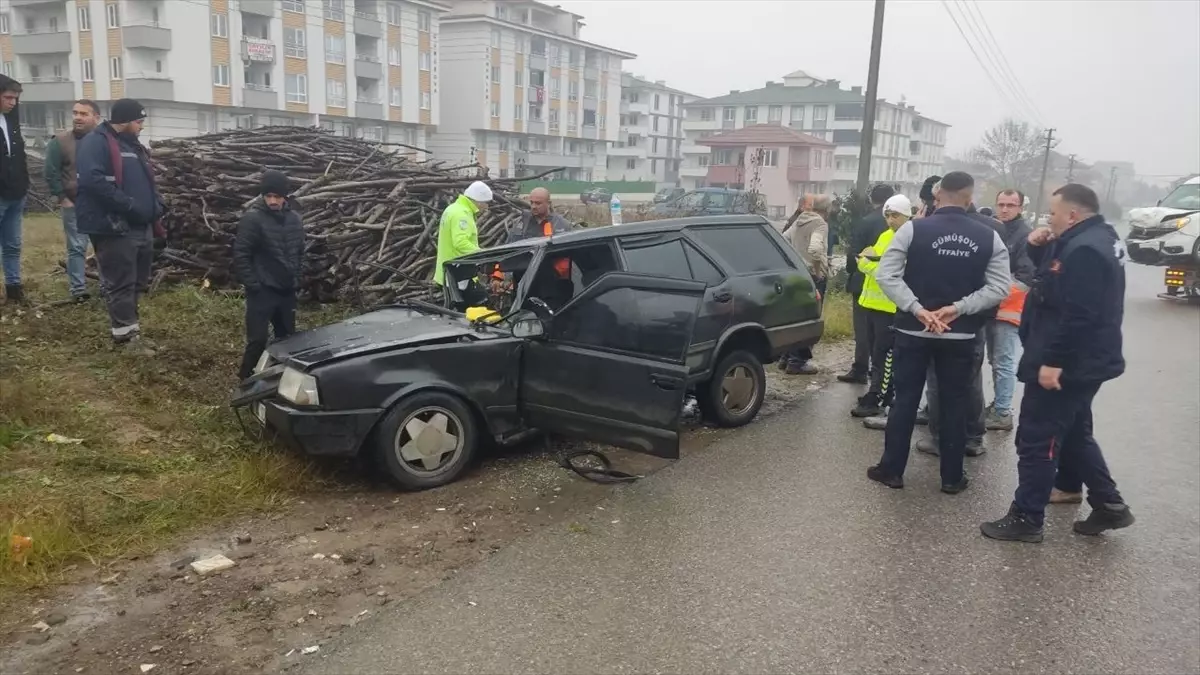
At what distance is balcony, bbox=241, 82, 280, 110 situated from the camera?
44562mm

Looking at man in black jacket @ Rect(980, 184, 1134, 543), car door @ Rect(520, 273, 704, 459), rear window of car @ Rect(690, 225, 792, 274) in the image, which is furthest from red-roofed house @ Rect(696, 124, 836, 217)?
man in black jacket @ Rect(980, 184, 1134, 543)

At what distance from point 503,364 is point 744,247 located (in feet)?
9.05

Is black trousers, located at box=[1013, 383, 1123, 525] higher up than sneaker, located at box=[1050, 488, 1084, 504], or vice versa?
black trousers, located at box=[1013, 383, 1123, 525]

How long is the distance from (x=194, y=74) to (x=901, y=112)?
208ft

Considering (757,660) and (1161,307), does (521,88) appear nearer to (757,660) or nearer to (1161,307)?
(1161,307)

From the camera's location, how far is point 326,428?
504 centimetres

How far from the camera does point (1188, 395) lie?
8.61 meters

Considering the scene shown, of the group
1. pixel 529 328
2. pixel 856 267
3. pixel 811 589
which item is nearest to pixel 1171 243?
pixel 856 267

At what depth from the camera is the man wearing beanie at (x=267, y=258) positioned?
6.49 metres

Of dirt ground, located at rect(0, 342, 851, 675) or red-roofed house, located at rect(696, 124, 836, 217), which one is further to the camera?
red-roofed house, located at rect(696, 124, 836, 217)

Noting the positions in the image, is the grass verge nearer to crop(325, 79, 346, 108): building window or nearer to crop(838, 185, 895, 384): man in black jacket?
crop(838, 185, 895, 384): man in black jacket

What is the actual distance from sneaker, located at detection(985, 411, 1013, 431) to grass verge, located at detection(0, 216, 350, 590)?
17.4 ft

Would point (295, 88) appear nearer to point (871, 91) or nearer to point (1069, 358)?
point (871, 91)

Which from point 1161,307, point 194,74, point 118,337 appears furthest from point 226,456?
point 194,74
